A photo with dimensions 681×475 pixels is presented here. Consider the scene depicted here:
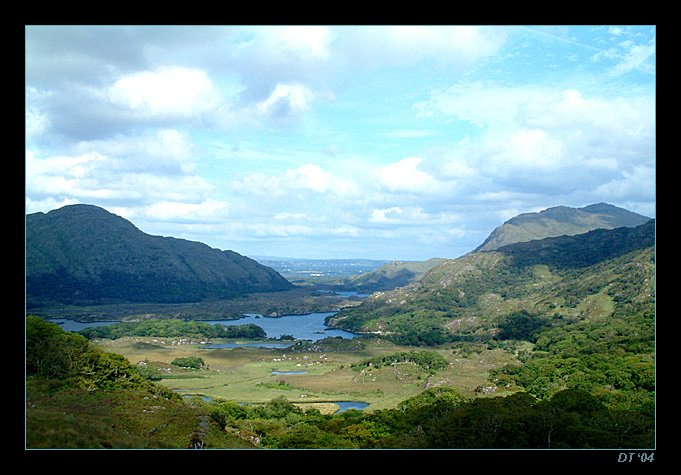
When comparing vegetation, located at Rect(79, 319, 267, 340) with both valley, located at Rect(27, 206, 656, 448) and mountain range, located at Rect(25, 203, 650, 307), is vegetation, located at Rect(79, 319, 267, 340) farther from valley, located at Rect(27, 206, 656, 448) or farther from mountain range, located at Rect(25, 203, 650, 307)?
mountain range, located at Rect(25, 203, 650, 307)

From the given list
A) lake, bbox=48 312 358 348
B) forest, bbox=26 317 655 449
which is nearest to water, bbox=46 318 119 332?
lake, bbox=48 312 358 348

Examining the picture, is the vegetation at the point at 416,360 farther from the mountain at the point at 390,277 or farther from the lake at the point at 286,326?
the mountain at the point at 390,277

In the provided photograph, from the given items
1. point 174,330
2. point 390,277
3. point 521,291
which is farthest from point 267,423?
point 390,277

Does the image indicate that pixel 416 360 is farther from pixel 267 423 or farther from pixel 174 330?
pixel 174 330

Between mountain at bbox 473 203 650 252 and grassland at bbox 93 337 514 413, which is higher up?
mountain at bbox 473 203 650 252

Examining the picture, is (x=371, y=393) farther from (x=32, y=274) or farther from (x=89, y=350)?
(x=32, y=274)

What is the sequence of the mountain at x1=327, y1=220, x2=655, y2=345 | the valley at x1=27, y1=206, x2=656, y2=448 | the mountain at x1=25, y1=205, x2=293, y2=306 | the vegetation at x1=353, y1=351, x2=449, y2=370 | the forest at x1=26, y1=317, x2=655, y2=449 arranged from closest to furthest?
1. the forest at x1=26, y1=317, x2=655, y2=449
2. the valley at x1=27, y1=206, x2=656, y2=448
3. the vegetation at x1=353, y1=351, x2=449, y2=370
4. the mountain at x1=327, y1=220, x2=655, y2=345
5. the mountain at x1=25, y1=205, x2=293, y2=306
